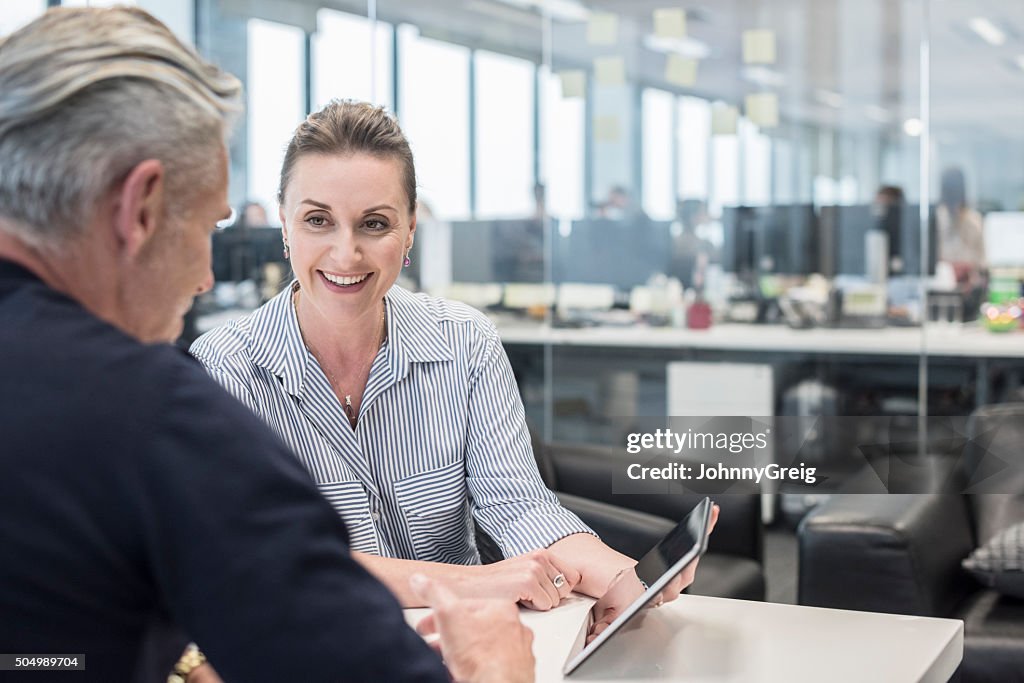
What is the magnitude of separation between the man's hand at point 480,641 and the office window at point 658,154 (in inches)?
169

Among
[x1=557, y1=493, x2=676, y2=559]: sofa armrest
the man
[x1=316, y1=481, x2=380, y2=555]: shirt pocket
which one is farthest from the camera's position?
[x1=557, y1=493, x2=676, y2=559]: sofa armrest

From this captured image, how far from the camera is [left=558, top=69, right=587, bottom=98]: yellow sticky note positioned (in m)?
5.34

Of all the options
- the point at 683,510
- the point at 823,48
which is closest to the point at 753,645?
the point at 683,510

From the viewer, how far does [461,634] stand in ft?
3.60

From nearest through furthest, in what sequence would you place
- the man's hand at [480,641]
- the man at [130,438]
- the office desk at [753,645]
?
the man at [130,438] < the man's hand at [480,641] < the office desk at [753,645]

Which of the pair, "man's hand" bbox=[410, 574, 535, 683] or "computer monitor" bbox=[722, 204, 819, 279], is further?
"computer monitor" bbox=[722, 204, 819, 279]

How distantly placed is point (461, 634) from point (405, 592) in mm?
386

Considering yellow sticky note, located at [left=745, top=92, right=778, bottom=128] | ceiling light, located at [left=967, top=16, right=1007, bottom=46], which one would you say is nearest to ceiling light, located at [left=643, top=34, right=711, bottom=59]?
yellow sticky note, located at [left=745, top=92, right=778, bottom=128]

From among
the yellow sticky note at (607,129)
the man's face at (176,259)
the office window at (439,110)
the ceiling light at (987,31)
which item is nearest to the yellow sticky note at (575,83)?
the yellow sticky note at (607,129)

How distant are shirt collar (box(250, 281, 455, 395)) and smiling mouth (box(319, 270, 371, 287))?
0.08 meters

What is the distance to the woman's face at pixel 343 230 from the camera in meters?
1.76

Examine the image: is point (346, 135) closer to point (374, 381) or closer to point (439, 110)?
point (374, 381)

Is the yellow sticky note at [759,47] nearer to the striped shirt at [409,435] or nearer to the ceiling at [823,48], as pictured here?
the ceiling at [823,48]

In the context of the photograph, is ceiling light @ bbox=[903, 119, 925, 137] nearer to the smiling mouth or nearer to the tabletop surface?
the tabletop surface
